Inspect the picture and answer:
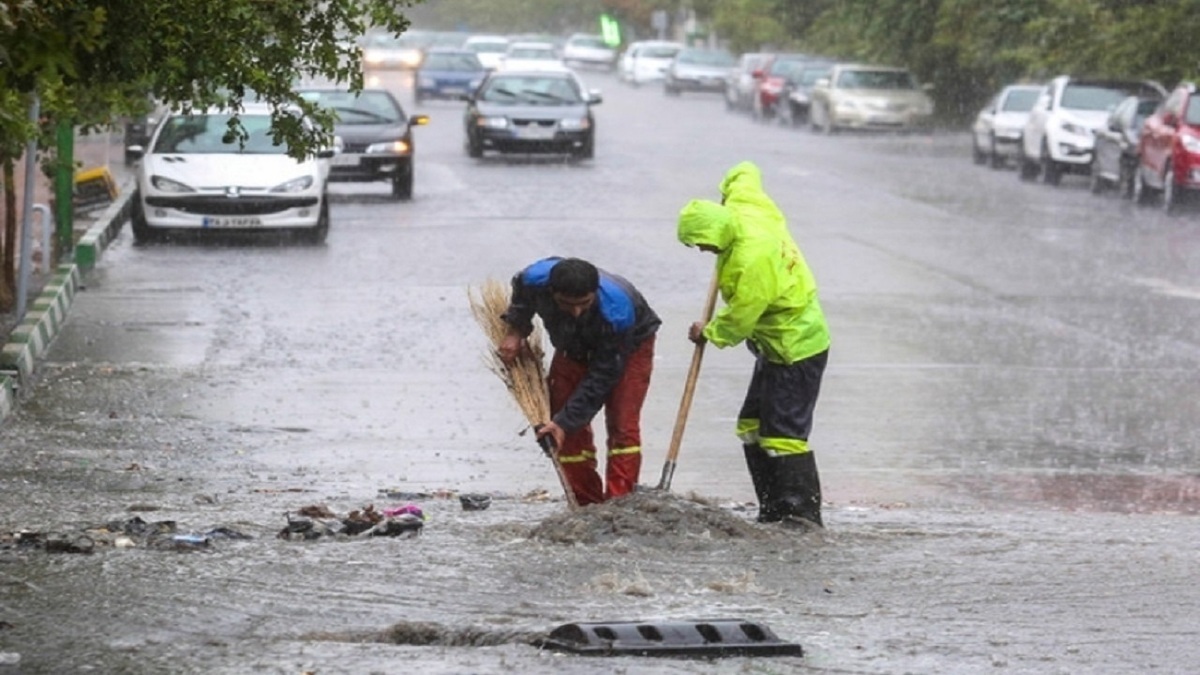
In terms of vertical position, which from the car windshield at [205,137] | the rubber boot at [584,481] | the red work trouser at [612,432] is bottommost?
the car windshield at [205,137]

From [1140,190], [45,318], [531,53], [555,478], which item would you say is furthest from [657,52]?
[555,478]

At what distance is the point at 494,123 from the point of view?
123 ft

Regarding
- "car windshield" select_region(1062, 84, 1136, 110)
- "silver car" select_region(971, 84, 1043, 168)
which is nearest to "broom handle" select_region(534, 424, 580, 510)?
"car windshield" select_region(1062, 84, 1136, 110)

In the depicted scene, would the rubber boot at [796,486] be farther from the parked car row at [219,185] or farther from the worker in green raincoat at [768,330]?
the parked car row at [219,185]

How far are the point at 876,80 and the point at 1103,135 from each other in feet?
57.0

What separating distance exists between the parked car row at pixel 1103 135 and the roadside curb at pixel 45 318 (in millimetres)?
12823

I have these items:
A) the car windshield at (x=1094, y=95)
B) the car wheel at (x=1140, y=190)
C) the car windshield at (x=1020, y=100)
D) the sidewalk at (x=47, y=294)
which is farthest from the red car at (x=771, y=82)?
the sidewalk at (x=47, y=294)

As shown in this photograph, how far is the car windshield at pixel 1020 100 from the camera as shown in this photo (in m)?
39.3

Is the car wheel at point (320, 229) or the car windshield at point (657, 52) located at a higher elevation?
the car wheel at point (320, 229)

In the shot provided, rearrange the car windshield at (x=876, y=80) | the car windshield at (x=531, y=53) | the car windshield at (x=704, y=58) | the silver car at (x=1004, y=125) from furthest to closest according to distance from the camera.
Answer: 1. the car windshield at (x=704, y=58)
2. the car windshield at (x=531, y=53)
3. the car windshield at (x=876, y=80)
4. the silver car at (x=1004, y=125)

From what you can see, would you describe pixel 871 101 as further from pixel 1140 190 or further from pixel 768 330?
pixel 768 330

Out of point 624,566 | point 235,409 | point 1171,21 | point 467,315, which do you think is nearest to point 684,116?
point 1171,21

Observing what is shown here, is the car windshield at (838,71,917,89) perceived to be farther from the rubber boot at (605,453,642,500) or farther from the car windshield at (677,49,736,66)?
the rubber boot at (605,453,642,500)

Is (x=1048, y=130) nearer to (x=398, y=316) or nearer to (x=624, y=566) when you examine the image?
(x=398, y=316)
